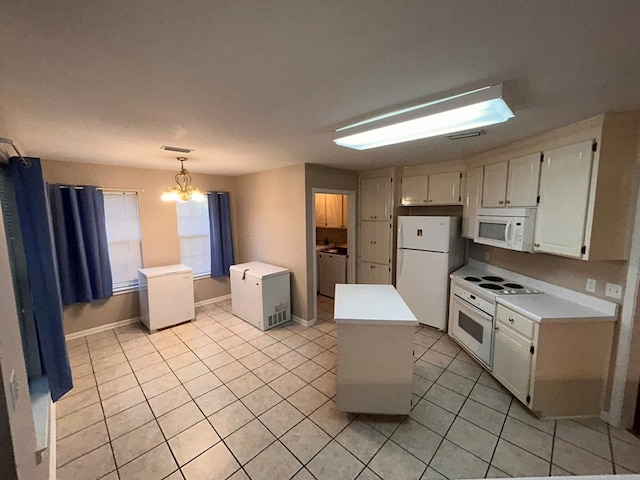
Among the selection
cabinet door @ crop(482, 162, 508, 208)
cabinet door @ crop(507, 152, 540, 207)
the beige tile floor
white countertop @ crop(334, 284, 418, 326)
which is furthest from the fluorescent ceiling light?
the beige tile floor

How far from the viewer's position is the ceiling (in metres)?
0.87

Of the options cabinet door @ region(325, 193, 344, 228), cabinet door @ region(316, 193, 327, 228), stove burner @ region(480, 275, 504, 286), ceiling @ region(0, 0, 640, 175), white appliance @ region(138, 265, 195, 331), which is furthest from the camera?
cabinet door @ region(316, 193, 327, 228)

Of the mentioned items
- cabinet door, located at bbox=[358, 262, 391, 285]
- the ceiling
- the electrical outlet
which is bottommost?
cabinet door, located at bbox=[358, 262, 391, 285]

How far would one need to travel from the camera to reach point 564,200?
212 cm

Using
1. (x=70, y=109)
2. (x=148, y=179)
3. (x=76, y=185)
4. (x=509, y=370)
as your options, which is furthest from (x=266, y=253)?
(x=509, y=370)

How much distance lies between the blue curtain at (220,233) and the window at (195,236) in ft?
0.44

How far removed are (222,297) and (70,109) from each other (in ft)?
12.6

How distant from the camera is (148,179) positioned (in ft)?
13.0

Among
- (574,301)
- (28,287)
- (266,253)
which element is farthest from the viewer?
(266,253)

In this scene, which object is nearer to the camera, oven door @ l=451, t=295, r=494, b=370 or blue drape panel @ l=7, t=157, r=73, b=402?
blue drape panel @ l=7, t=157, r=73, b=402

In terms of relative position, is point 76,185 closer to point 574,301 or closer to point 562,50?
point 562,50

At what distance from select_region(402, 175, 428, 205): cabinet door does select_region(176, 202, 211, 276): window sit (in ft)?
11.1

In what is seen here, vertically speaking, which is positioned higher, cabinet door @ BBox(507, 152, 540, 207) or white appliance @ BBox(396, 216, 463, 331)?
cabinet door @ BBox(507, 152, 540, 207)

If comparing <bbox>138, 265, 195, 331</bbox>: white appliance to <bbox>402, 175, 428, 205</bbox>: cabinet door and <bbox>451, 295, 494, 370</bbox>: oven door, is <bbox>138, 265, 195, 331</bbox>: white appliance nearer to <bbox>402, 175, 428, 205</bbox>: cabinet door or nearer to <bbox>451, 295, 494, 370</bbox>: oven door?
<bbox>402, 175, 428, 205</bbox>: cabinet door
